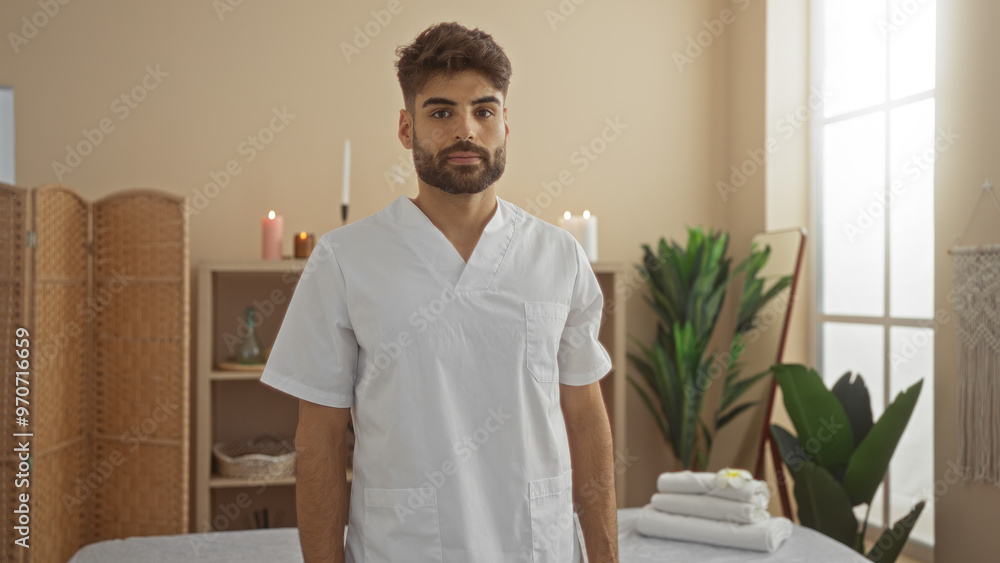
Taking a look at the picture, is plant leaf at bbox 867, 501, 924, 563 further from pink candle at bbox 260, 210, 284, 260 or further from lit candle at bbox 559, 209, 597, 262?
pink candle at bbox 260, 210, 284, 260

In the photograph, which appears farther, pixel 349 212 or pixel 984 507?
pixel 349 212

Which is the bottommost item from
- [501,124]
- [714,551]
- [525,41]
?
[714,551]

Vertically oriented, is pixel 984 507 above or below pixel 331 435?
below

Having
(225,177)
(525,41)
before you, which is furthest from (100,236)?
(525,41)

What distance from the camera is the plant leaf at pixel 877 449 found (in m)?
2.43

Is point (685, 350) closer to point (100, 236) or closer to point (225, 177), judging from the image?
point (225, 177)

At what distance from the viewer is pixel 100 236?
2.72 meters

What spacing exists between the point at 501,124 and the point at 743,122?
99.2 inches

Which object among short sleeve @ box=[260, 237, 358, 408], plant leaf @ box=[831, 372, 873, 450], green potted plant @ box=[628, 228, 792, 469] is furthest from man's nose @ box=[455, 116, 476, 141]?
green potted plant @ box=[628, 228, 792, 469]

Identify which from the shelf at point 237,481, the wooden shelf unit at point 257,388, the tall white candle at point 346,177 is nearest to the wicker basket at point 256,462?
the shelf at point 237,481

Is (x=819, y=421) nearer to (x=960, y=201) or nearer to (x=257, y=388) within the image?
(x=960, y=201)

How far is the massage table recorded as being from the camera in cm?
196

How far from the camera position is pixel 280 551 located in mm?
2021


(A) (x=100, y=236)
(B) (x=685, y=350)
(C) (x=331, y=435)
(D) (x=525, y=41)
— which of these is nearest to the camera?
(C) (x=331, y=435)
